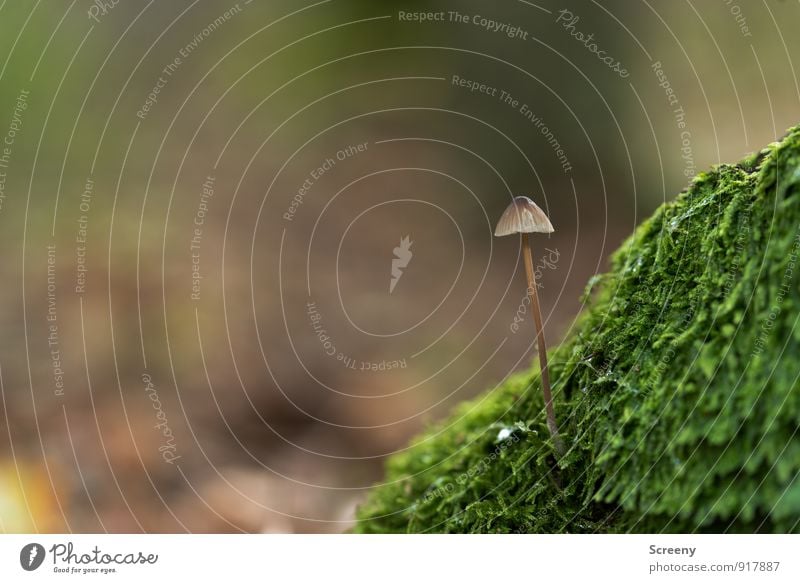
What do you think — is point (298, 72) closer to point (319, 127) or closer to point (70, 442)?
point (319, 127)

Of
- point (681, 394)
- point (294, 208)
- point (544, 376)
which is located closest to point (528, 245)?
point (544, 376)

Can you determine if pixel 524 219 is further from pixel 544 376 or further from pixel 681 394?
pixel 681 394

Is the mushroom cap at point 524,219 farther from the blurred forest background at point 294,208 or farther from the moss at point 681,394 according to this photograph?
the blurred forest background at point 294,208
